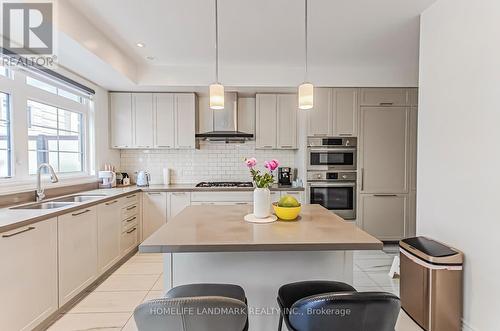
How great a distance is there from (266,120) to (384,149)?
179 cm

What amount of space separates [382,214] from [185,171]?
3.14 m

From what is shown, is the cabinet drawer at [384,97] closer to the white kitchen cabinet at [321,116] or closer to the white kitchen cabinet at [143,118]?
the white kitchen cabinet at [321,116]

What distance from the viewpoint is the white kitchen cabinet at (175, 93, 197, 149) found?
4.38 m

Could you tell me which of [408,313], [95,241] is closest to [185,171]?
[95,241]

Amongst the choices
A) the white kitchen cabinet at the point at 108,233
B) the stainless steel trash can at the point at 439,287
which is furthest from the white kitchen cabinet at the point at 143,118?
the stainless steel trash can at the point at 439,287

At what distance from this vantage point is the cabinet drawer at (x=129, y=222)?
11.8 ft

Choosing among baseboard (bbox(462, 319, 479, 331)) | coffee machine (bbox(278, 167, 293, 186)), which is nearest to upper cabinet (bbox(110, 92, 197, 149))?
coffee machine (bbox(278, 167, 293, 186))

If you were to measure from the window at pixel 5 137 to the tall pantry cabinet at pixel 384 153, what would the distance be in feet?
13.5

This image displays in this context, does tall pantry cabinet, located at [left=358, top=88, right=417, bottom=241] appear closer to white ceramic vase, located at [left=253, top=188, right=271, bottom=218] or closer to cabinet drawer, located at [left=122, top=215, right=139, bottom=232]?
white ceramic vase, located at [left=253, top=188, right=271, bottom=218]

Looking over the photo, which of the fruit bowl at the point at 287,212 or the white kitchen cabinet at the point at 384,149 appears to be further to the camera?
the white kitchen cabinet at the point at 384,149

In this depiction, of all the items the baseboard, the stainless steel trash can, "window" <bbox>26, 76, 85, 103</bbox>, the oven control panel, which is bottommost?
the baseboard

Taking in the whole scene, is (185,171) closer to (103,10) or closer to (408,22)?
(103,10)

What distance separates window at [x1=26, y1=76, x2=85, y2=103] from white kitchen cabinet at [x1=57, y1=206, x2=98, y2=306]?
55.6 inches

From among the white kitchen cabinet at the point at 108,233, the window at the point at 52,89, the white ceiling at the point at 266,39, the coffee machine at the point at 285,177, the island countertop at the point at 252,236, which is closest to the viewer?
the island countertop at the point at 252,236
